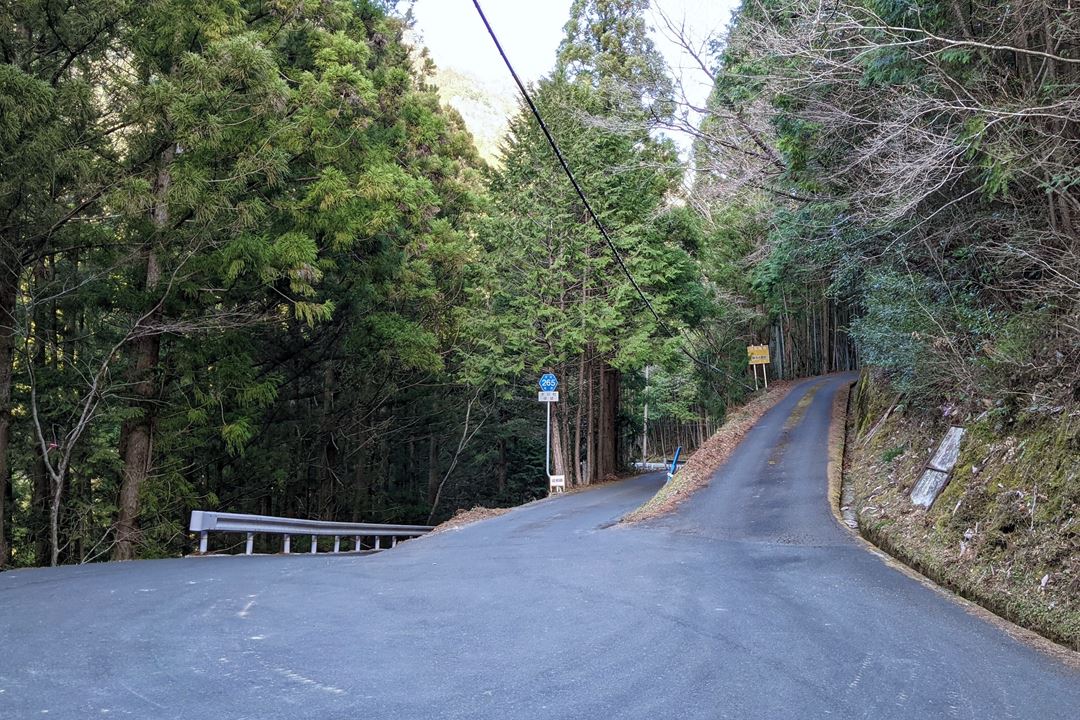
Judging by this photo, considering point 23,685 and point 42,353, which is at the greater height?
point 42,353

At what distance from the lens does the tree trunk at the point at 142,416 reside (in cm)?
1267

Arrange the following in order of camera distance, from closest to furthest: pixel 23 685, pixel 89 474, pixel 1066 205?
pixel 23 685, pixel 1066 205, pixel 89 474

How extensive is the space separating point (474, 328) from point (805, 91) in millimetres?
14015

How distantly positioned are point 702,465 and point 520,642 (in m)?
13.9

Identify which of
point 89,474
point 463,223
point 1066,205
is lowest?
point 89,474

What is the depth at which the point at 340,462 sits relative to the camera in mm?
25141

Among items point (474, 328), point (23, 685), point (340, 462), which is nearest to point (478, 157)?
point (474, 328)

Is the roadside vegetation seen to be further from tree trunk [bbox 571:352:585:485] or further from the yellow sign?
the yellow sign

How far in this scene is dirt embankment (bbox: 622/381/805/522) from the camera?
45.5ft

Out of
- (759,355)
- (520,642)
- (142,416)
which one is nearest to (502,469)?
(759,355)

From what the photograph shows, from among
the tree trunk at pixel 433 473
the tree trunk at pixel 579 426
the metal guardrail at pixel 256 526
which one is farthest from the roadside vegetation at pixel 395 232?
the tree trunk at pixel 433 473

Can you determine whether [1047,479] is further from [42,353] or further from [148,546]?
[42,353]

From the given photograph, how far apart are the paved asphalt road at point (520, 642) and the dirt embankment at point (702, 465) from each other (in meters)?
4.22

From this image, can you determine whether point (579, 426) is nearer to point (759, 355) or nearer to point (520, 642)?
point (759, 355)
